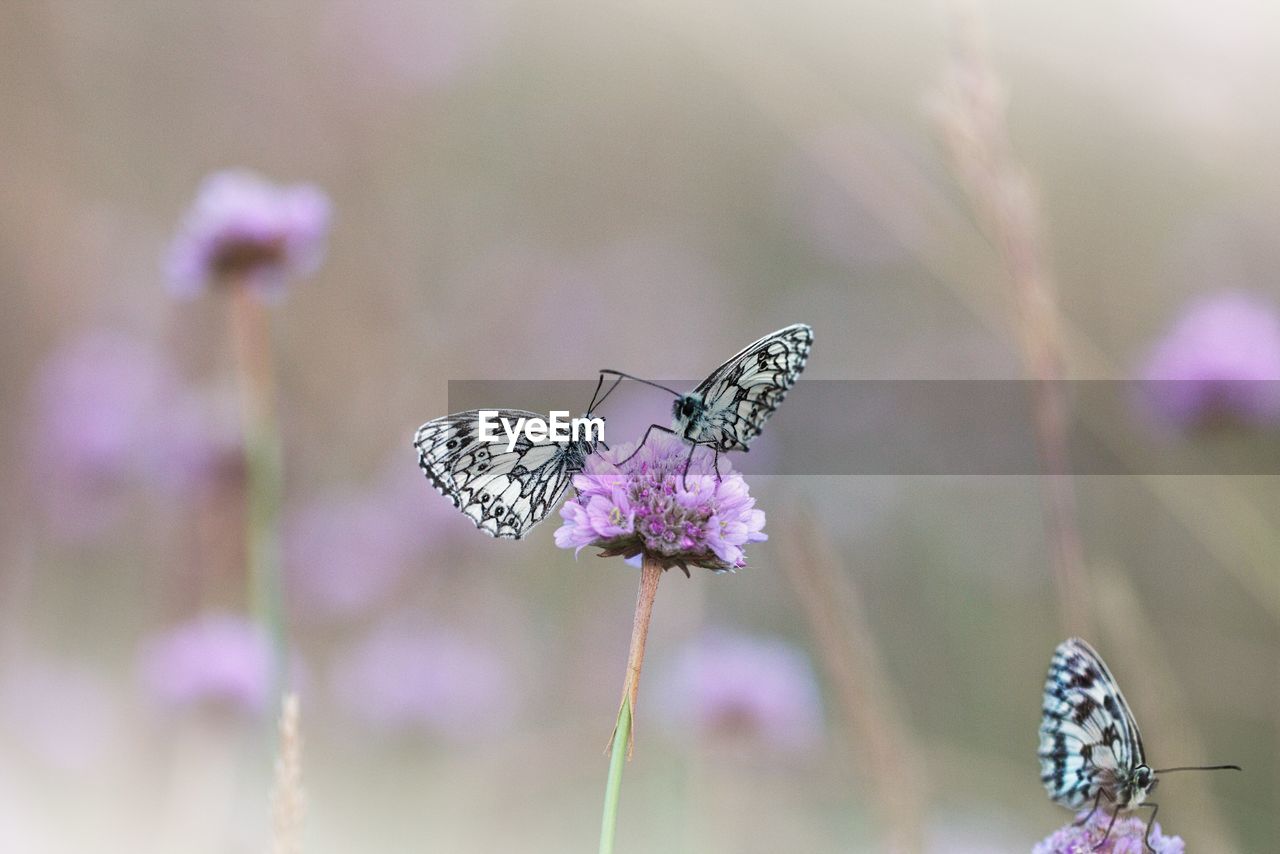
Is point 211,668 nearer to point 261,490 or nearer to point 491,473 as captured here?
point 261,490

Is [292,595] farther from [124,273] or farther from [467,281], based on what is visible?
[467,281]

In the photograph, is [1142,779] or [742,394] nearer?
[1142,779]

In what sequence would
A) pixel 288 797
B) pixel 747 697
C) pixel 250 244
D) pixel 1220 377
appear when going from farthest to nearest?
pixel 1220 377
pixel 747 697
pixel 250 244
pixel 288 797

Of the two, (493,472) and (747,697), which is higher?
(747,697)

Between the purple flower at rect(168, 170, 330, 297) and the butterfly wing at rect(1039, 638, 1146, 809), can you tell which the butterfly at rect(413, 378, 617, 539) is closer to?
the butterfly wing at rect(1039, 638, 1146, 809)

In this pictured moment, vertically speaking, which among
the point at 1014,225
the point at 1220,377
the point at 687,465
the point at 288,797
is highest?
the point at 1220,377

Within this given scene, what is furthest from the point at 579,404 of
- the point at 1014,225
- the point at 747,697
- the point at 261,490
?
the point at 1014,225

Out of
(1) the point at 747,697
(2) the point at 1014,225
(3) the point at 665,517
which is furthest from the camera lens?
(1) the point at 747,697

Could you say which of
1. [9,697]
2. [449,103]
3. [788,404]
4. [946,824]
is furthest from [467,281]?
[946,824]
